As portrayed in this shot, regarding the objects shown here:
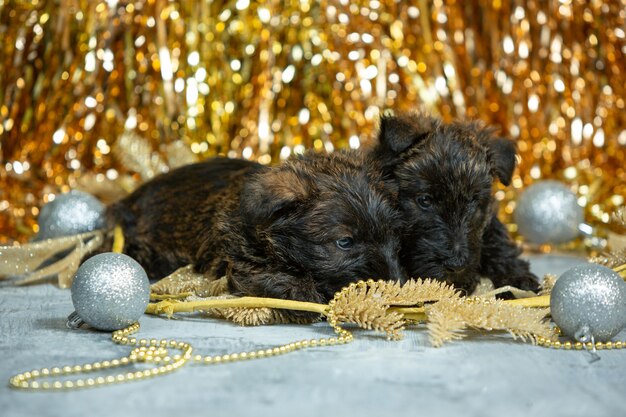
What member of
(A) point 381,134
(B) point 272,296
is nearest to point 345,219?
(B) point 272,296

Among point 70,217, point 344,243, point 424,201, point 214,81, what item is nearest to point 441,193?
point 424,201

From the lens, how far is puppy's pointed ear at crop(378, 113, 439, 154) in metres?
3.60

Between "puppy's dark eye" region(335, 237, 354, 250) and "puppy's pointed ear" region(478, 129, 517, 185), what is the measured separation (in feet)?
2.92

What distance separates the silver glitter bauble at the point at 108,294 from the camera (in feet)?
9.56

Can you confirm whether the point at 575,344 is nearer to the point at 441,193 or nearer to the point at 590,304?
the point at 590,304

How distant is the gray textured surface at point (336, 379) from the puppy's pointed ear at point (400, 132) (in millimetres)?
910

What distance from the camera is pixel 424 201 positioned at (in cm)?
350

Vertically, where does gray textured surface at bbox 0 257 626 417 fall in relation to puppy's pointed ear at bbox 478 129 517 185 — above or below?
below

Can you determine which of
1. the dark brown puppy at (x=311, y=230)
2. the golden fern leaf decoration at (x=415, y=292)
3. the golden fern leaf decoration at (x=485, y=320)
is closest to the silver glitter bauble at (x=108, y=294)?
the dark brown puppy at (x=311, y=230)

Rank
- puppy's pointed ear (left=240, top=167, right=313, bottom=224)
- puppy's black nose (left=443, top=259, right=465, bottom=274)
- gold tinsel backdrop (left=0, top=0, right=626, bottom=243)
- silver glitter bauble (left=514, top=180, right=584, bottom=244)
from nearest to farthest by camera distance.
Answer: puppy's pointed ear (left=240, top=167, right=313, bottom=224)
puppy's black nose (left=443, top=259, right=465, bottom=274)
silver glitter bauble (left=514, top=180, right=584, bottom=244)
gold tinsel backdrop (left=0, top=0, right=626, bottom=243)

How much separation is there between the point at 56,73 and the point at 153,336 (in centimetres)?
340

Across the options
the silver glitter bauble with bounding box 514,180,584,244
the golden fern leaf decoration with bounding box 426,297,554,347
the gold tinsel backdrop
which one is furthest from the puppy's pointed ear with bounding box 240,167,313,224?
the gold tinsel backdrop

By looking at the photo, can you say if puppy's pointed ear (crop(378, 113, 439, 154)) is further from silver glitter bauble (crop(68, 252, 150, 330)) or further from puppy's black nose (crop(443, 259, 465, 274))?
silver glitter bauble (crop(68, 252, 150, 330))

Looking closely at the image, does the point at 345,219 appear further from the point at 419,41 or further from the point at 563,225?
the point at 419,41
